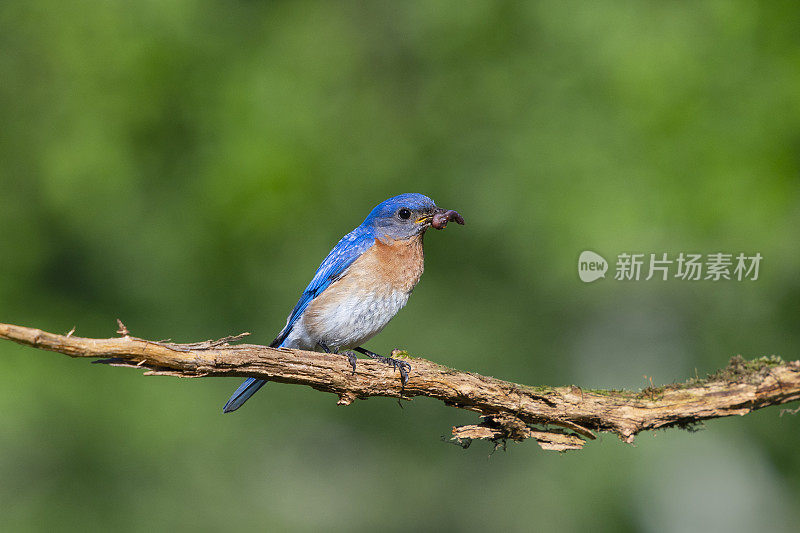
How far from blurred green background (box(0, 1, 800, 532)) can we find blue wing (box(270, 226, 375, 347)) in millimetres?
4863

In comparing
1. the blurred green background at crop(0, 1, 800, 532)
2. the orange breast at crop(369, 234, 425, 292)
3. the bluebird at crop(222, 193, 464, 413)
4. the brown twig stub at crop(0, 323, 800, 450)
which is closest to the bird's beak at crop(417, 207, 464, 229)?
the bluebird at crop(222, 193, 464, 413)

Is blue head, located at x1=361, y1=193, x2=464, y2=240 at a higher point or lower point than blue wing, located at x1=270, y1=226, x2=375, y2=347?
higher

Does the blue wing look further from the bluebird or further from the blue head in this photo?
the blue head

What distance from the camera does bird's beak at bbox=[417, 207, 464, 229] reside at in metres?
5.98

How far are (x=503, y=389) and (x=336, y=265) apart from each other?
6.39 feet

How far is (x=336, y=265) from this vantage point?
6.36 meters

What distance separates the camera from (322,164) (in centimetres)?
1290

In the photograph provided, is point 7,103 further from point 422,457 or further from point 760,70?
point 760,70

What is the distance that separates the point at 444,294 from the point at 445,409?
1.85 m

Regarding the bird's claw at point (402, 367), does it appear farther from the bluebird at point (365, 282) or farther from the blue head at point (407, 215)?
the blue head at point (407, 215)

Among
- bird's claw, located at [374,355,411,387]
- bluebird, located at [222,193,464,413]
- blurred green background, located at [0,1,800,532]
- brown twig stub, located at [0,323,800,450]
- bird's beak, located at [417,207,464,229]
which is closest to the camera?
brown twig stub, located at [0,323,800,450]

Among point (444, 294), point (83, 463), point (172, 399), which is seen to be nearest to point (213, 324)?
point (172, 399)

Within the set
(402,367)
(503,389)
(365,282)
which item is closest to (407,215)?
(365,282)

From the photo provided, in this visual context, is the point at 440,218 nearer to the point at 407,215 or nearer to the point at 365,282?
the point at 407,215
